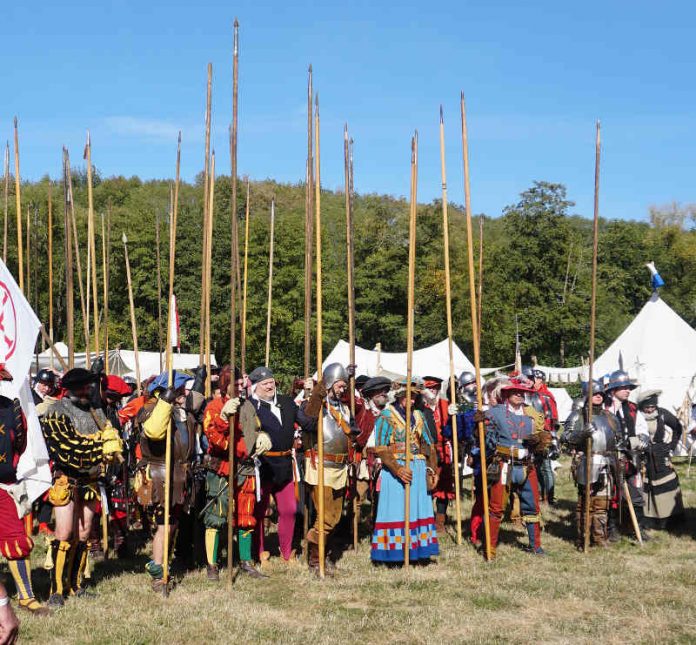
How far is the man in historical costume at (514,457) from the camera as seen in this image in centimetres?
820

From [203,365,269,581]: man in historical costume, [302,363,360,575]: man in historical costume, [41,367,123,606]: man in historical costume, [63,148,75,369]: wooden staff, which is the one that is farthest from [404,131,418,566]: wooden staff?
[63,148,75,369]: wooden staff

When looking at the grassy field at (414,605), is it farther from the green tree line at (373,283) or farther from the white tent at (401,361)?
the green tree line at (373,283)

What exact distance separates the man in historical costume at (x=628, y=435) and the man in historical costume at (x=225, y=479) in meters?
3.70

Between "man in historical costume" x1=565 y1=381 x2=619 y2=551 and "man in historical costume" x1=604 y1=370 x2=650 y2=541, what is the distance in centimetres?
18

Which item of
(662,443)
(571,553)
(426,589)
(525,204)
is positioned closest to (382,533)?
(426,589)

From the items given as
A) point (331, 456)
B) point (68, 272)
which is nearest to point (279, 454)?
point (331, 456)

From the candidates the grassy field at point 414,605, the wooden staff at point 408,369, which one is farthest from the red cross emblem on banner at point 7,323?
the wooden staff at point 408,369

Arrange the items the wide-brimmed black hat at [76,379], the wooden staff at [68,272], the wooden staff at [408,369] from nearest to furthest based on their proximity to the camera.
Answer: the wide-brimmed black hat at [76,379] < the wooden staff at [408,369] < the wooden staff at [68,272]

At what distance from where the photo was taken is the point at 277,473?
7.91 metres

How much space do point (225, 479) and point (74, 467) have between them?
1293 millimetres

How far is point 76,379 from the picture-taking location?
6520mm

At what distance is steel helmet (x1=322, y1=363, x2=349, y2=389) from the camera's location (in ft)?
24.9

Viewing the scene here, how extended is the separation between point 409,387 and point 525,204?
35.2 m

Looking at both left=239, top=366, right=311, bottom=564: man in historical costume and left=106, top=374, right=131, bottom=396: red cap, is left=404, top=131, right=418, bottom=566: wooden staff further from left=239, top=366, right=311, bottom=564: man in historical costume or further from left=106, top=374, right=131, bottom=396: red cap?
left=106, top=374, right=131, bottom=396: red cap
